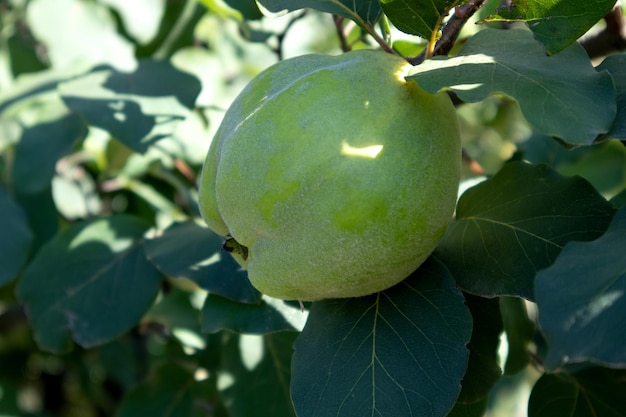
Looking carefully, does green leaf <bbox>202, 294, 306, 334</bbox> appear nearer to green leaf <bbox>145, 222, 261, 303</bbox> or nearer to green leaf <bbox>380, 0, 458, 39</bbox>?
green leaf <bbox>145, 222, 261, 303</bbox>

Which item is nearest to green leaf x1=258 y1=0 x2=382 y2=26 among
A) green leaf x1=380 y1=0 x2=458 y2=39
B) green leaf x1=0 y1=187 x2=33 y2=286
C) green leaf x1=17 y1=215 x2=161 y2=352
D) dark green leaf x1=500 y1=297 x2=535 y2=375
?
green leaf x1=380 y1=0 x2=458 y2=39

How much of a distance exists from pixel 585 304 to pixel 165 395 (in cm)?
109

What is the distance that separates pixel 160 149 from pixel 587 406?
93 centimetres

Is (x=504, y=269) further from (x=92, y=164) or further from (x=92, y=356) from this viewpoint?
(x=92, y=356)

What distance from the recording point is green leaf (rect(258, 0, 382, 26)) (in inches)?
36.9

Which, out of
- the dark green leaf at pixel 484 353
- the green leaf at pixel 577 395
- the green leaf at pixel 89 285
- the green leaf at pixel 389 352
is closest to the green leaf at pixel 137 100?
the green leaf at pixel 89 285

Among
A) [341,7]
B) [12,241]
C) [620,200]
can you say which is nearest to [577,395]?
[620,200]

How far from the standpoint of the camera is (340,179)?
0.74 m

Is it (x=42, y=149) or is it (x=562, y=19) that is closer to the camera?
(x=562, y=19)

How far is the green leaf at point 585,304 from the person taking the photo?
2.07 ft

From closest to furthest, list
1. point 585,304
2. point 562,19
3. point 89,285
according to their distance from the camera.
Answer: point 585,304 → point 562,19 → point 89,285

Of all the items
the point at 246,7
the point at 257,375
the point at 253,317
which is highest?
the point at 246,7

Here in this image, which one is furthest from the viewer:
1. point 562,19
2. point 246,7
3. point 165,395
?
point 165,395

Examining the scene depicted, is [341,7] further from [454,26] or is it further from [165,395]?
[165,395]
